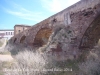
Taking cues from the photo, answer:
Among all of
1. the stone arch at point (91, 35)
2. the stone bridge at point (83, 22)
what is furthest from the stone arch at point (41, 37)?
the stone arch at point (91, 35)

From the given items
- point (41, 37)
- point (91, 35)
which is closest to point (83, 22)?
point (91, 35)

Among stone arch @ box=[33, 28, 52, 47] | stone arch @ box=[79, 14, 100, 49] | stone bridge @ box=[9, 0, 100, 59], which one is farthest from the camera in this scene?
stone arch @ box=[33, 28, 52, 47]

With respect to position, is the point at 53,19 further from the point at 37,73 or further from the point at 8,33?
the point at 8,33

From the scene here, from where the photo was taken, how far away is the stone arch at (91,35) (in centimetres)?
540

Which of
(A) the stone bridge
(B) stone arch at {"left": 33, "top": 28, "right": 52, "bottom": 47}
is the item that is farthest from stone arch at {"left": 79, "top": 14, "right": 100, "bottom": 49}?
(B) stone arch at {"left": 33, "top": 28, "right": 52, "bottom": 47}

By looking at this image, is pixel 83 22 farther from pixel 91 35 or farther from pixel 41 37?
pixel 41 37

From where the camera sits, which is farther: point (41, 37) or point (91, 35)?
point (41, 37)

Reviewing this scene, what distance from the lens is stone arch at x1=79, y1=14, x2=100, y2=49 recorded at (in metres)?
5.40

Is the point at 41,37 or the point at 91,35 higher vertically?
the point at 41,37

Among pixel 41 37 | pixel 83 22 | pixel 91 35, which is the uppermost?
pixel 83 22

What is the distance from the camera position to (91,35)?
5801mm

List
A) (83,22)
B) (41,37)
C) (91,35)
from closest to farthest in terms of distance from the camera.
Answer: (83,22) → (91,35) → (41,37)

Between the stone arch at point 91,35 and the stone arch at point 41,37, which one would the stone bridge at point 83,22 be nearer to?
the stone arch at point 91,35

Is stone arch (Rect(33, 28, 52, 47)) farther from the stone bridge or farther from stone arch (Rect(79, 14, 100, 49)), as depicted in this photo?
stone arch (Rect(79, 14, 100, 49))
